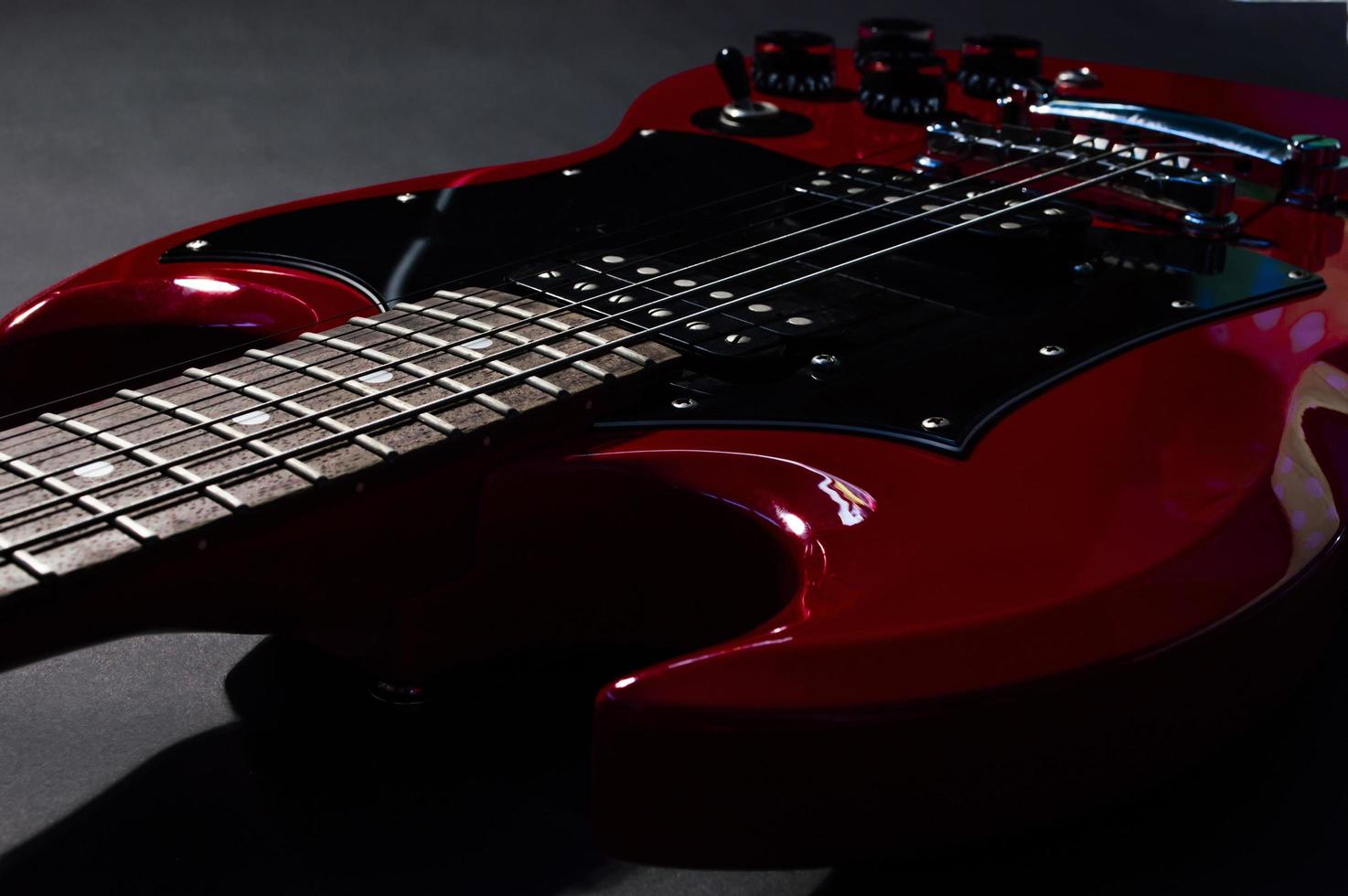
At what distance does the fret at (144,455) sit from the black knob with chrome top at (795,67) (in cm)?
86

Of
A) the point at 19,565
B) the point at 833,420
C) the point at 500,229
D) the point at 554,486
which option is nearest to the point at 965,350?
the point at 833,420

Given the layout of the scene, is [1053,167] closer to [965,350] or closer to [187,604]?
[965,350]

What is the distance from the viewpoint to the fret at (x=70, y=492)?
1.71ft

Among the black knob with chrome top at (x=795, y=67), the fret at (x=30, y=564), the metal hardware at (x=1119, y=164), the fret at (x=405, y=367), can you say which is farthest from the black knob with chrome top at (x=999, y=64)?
the fret at (x=30, y=564)

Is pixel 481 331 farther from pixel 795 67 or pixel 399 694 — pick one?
pixel 795 67

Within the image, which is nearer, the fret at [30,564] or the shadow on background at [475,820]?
the fret at [30,564]

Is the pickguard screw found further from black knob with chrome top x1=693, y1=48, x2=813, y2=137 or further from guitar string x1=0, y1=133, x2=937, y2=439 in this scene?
black knob with chrome top x1=693, y1=48, x2=813, y2=137

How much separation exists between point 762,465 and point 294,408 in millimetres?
209

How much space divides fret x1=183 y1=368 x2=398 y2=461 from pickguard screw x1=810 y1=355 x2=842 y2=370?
0.23 m

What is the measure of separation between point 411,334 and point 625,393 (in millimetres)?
123

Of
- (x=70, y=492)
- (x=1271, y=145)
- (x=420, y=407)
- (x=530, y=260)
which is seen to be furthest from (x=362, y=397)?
(x=1271, y=145)

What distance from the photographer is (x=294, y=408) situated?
0.63m

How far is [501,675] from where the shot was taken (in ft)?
2.57

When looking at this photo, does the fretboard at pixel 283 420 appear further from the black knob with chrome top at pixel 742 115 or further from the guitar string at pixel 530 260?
the black knob with chrome top at pixel 742 115
